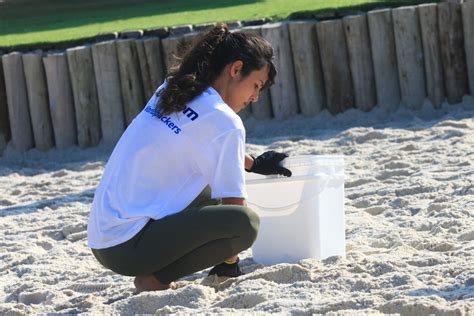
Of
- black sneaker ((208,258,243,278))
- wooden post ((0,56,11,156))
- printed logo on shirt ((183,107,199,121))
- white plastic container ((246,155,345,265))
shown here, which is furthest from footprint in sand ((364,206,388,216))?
wooden post ((0,56,11,156))

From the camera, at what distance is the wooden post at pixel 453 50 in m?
7.56

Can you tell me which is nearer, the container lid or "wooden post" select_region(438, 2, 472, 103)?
the container lid

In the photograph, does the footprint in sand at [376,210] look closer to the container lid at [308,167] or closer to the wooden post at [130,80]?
the container lid at [308,167]

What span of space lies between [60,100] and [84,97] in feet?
0.59

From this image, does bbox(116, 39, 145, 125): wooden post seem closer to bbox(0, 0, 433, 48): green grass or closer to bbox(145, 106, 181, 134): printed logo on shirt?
bbox(0, 0, 433, 48): green grass

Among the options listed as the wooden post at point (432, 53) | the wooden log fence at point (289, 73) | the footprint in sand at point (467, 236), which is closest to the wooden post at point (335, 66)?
the wooden log fence at point (289, 73)

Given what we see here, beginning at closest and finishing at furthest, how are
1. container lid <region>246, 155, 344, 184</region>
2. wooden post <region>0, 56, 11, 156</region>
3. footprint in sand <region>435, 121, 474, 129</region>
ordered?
container lid <region>246, 155, 344, 184</region> → footprint in sand <region>435, 121, 474, 129</region> → wooden post <region>0, 56, 11, 156</region>

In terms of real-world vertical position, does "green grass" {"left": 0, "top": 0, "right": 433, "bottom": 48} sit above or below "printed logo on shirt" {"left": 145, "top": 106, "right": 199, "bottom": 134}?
above

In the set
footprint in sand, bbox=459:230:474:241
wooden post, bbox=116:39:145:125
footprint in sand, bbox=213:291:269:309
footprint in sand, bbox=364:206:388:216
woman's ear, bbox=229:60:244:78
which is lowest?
footprint in sand, bbox=364:206:388:216

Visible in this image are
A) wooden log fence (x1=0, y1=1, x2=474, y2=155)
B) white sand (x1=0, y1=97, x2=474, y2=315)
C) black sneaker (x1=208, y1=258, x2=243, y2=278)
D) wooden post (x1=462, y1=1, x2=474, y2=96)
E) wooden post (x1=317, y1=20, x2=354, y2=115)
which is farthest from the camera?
wooden post (x1=317, y1=20, x2=354, y2=115)

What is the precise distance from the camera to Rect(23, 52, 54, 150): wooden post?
8.07 meters

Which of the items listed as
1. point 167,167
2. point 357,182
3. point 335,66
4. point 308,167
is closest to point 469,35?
point 335,66

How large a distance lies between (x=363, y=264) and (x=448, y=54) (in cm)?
385

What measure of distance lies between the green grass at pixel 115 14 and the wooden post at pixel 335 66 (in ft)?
Result: 1.15
